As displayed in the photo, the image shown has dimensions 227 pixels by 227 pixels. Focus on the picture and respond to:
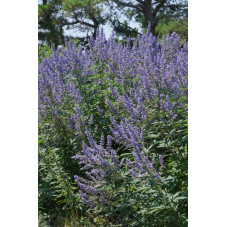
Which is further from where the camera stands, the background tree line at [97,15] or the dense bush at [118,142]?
the background tree line at [97,15]

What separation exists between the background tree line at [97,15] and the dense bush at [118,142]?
6418 millimetres

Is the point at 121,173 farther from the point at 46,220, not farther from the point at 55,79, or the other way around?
the point at 55,79

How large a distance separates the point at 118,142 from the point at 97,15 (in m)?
9.73

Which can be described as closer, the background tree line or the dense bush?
the dense bush

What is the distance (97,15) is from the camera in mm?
11750

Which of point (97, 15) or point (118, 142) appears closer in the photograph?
point (118, 142)

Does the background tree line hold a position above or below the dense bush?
above

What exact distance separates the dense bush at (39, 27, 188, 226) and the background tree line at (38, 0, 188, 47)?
642 centimetres

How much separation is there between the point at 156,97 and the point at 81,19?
889 centimetres

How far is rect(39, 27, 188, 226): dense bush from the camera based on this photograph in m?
2.52

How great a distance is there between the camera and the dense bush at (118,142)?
8.28 feet

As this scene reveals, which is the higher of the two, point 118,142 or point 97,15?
point 97,15
